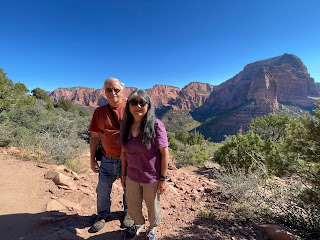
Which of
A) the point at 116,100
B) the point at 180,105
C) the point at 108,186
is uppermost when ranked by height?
the point at 180,105

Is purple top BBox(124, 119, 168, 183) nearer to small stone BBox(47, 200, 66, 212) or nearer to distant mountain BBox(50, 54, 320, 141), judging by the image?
small stone BBox(47, 200, 66, 212)

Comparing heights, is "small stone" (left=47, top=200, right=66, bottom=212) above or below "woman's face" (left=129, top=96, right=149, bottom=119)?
below

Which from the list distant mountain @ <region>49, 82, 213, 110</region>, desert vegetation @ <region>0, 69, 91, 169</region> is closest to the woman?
desert vegetation @ <region>0, 69, 91, 169</region>

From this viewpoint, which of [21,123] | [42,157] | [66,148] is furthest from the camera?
[21,123]

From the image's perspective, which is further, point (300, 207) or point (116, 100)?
point (300, 207)

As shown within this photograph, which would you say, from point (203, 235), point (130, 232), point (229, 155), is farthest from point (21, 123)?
point (229, 155)

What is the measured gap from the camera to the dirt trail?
1.99 metres

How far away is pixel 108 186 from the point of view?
83.1 inches

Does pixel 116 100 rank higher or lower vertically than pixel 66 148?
higher

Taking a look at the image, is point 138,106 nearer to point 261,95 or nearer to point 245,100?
point 261,95

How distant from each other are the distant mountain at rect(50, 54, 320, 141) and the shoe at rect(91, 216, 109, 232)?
50.8 meters

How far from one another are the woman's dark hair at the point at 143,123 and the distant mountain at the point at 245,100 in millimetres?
51080

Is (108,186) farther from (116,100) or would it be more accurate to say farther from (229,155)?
(229,155)

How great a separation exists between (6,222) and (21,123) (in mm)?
8918
